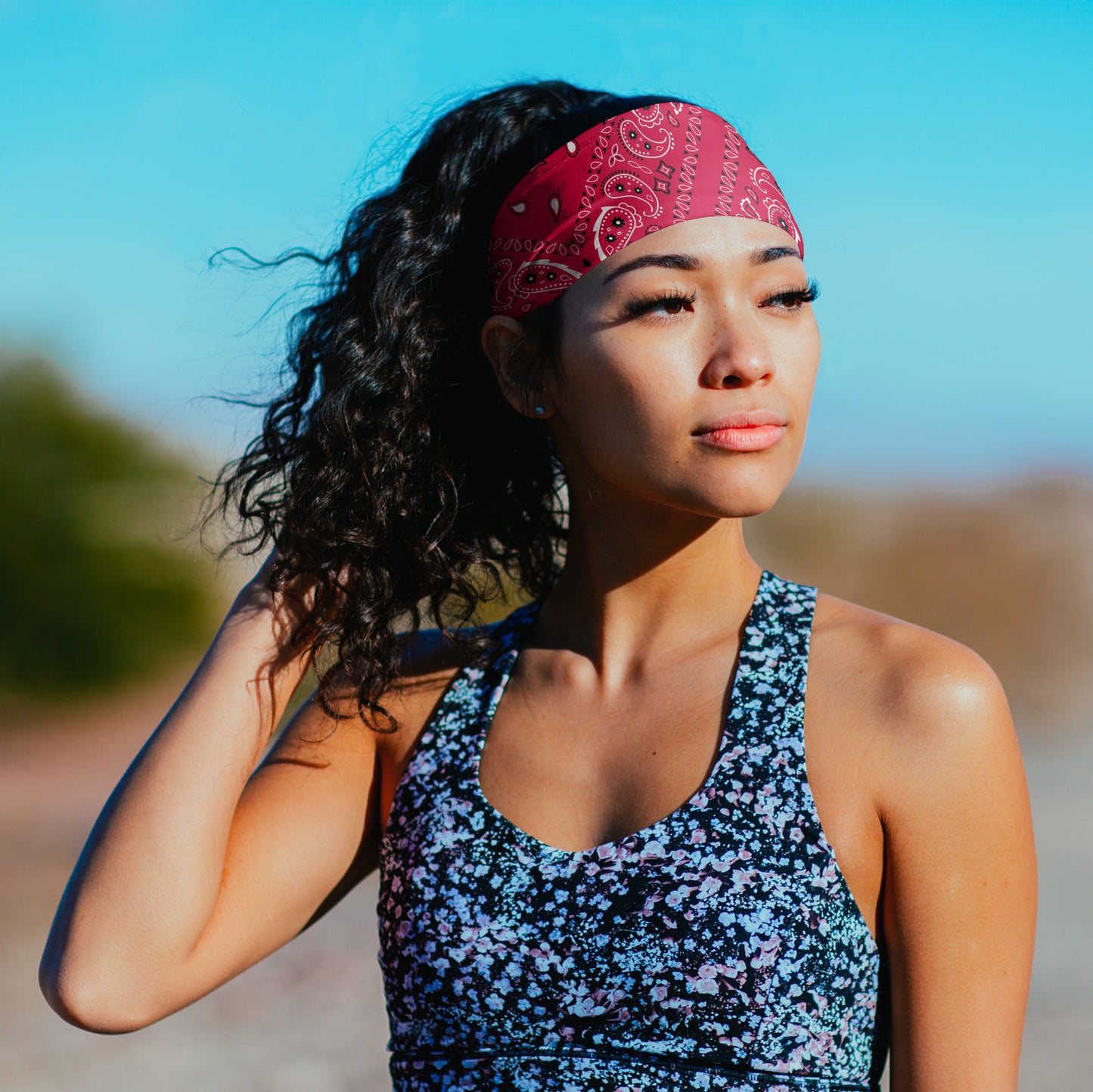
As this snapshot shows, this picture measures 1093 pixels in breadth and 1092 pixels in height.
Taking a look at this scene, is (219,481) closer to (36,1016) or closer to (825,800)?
(825,800)

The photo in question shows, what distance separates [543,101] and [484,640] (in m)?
0.97

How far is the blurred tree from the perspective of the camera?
10555 millimetres

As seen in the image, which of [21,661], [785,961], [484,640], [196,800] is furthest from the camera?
[21,661]

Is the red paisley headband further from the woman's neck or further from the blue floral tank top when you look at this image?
the blue floral tank top

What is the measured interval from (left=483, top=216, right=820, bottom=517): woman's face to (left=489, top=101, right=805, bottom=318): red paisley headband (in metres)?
0.04

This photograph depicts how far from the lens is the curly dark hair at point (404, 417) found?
2152 mm

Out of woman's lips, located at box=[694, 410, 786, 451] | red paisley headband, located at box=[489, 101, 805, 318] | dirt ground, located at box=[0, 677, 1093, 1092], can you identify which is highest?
red paisley headband, located at box=[489, 101, 805, 318]

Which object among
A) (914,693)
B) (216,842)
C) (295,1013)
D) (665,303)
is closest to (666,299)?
(665,303)

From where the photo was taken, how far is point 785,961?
166 centimetres

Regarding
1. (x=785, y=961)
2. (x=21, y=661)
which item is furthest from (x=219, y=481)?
(x=21, y=661)

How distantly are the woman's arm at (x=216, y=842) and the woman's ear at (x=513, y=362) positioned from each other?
21.2 inches

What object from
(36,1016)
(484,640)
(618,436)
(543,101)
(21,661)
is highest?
(21,661)

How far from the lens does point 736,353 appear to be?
178 cm

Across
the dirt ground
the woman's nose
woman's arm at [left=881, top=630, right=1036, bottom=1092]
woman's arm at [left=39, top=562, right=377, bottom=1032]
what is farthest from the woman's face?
the dirt ground
